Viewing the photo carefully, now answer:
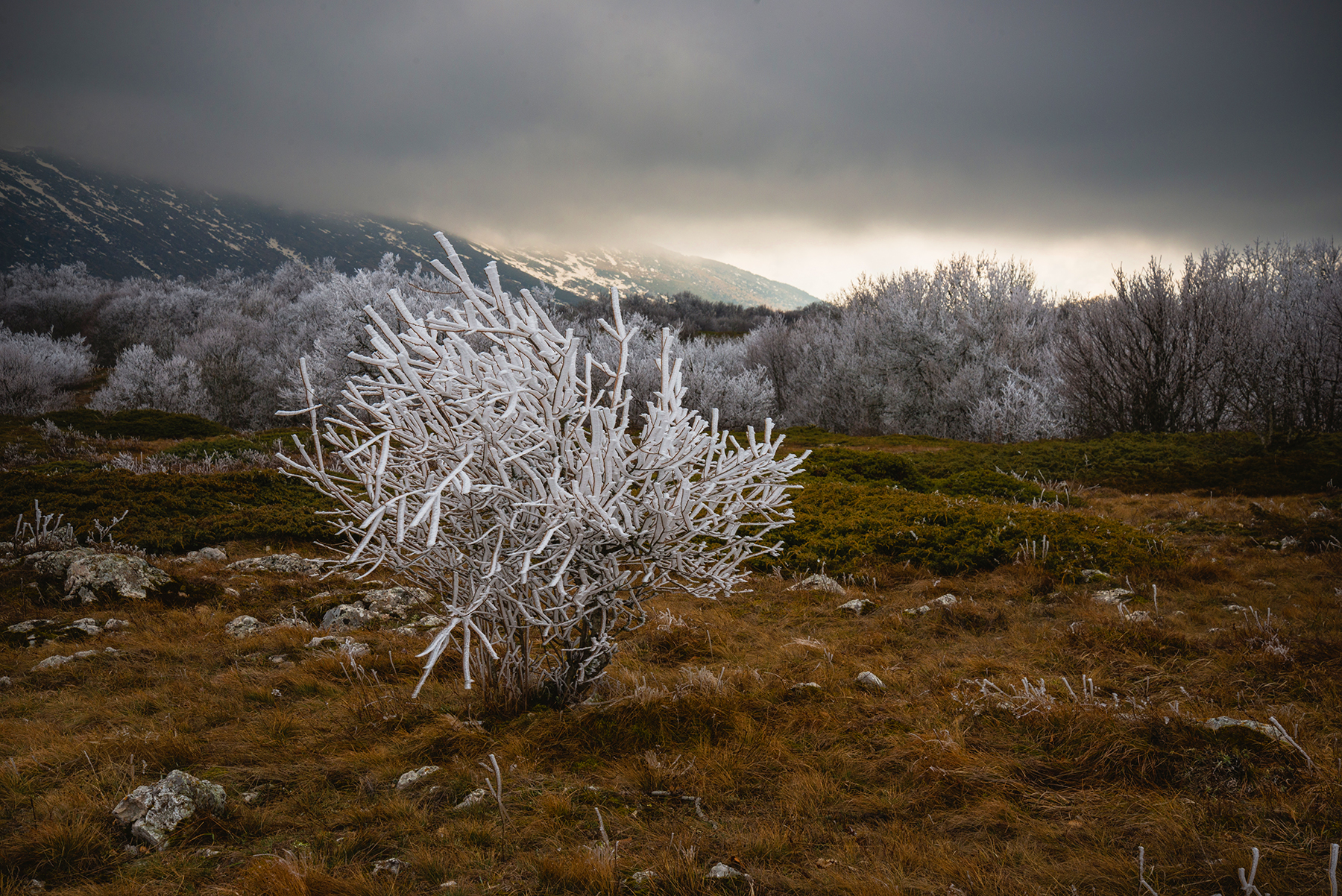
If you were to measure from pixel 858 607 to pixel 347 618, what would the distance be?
4.45m

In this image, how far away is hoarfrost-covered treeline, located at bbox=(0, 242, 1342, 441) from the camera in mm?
18219

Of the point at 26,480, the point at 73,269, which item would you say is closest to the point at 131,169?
the point at 73,269

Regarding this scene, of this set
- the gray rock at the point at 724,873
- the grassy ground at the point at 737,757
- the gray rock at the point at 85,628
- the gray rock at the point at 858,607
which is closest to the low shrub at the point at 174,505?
the grassy ground at the point at 737,757

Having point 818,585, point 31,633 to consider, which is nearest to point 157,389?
point 31,633

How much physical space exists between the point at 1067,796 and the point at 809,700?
1.33 m

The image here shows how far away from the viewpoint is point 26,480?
29.5 ft

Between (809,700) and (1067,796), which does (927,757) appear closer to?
(1067,796)

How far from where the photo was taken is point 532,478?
274cm

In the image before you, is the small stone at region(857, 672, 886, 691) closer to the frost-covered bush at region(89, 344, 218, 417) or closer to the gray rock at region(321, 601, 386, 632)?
the gray rock at region(321, 601, 386, 632)

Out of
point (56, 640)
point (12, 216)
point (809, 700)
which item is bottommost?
point (56, 640)

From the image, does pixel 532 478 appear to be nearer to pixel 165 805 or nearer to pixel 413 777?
pixel 413 777

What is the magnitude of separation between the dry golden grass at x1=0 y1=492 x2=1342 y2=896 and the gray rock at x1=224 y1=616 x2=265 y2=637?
0.13 metres

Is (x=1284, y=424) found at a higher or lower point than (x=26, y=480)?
higher

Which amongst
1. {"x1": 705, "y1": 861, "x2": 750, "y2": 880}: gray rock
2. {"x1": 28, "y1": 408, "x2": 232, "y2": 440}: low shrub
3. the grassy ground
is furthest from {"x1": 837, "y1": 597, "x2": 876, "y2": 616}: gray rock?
{"x1": 28, "y1": 408, "x2": 232, "y2": 440}: low shrub
